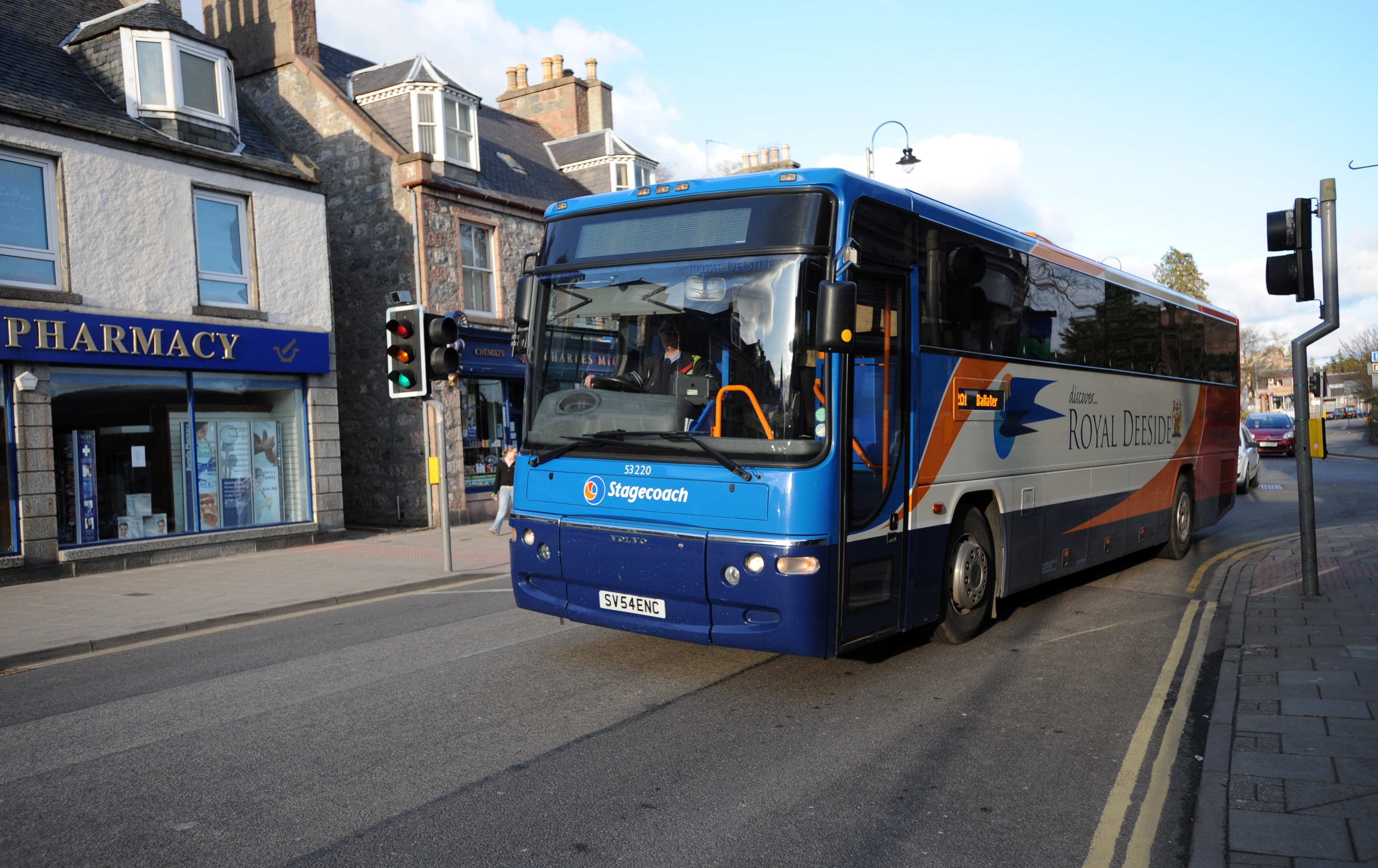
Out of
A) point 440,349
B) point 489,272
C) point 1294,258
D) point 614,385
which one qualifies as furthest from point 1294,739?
point 489,272

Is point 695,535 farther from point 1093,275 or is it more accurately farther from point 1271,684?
point 1093,275

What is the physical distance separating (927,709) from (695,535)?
1.67 meters

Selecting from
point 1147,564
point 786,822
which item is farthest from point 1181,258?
point 786,822

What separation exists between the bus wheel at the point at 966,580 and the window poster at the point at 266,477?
41.7 feet

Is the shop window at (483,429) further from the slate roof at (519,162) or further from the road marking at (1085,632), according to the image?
the road marking at (1085,632)

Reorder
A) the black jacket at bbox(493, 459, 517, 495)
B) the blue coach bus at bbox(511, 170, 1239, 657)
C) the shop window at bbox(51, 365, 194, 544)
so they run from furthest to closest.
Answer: the black jacket at bbox(493, 459, 517, 495) → the shop window at bbox(51, 365, 194, 544) → the blue coach bus at bbox(511, 170, 1239, 657)

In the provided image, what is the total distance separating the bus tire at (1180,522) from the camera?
11742 millimetres

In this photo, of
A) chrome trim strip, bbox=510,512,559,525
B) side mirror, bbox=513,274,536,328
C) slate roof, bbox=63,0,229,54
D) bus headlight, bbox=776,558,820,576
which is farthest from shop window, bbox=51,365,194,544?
bus headlight, bbox=776,558,820,576

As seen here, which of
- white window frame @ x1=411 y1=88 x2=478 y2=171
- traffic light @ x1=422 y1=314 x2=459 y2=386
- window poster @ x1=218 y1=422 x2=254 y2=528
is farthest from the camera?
white window frame @ x1=411 y1=88 x2=478 y2=171

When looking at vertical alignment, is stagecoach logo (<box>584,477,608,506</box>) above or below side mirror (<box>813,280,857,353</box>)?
below

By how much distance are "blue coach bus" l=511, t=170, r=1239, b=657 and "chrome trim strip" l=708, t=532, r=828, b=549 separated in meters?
0.01

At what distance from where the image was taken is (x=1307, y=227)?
27.2ft

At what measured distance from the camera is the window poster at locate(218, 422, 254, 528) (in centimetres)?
1595

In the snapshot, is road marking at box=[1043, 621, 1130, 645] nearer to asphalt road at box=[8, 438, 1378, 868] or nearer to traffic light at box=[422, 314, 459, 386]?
asphalt road at box=[8, 438, 1378, 868]
